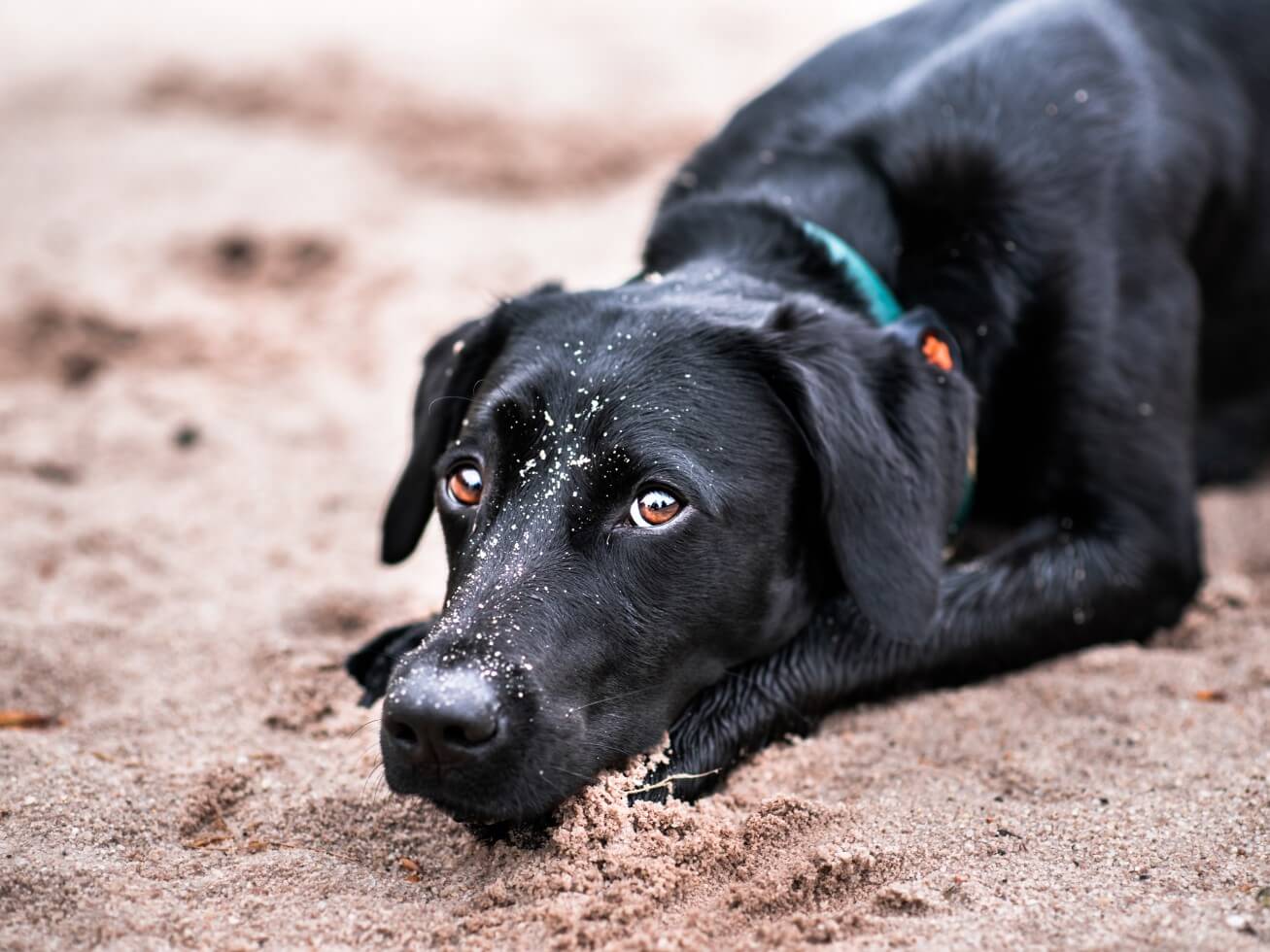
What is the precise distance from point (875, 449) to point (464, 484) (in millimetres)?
819

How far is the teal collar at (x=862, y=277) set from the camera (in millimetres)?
3076

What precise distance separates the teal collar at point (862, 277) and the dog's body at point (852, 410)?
4cm

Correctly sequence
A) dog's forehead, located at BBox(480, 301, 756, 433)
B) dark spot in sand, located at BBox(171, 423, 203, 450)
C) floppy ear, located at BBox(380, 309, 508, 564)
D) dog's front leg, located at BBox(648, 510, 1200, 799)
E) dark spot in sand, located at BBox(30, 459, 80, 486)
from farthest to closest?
dark spot in sand, located at BBox(171, 423, 203, 450) < dark spot in sand, located at BBox(30, 459, 80, 486) < floppy ear, located at BBox(380, 309, 508, 564) < dog's front leg, located at BBox(648, 510, 1200, 799) < dog's forehead, located at BBox(480, 301, 756, 433)

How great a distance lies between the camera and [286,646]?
3.17m

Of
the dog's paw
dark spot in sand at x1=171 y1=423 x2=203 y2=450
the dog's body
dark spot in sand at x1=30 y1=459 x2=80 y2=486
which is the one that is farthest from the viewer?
dark spot in sand at x1=171 y1=423 x2=203 y2=450

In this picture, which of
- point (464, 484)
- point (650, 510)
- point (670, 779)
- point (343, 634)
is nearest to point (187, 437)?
point (343, 634)

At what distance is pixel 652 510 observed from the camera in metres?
2.46

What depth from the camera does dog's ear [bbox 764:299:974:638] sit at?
2592 mm

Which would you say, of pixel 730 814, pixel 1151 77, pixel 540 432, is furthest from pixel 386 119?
pixel 730 814

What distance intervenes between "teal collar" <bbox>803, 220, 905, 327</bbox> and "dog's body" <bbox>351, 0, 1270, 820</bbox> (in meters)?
0.04

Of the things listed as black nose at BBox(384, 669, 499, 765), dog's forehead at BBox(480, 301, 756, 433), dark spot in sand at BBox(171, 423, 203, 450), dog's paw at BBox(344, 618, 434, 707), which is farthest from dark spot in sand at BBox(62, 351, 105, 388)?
black nose at BBox(384, 669, 499, 765)

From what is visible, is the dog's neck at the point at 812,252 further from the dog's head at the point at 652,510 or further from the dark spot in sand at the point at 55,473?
the dark spot in sand at the point at 55,473

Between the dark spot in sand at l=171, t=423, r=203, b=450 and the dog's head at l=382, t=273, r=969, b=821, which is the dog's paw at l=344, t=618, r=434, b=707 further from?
the dark spot in sand at l=171, t=423, r=203, b=450

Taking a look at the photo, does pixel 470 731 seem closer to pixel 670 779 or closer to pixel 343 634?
pixel 670 779
